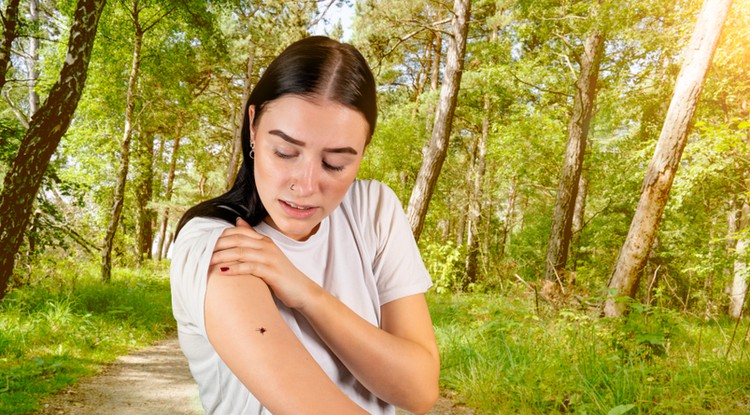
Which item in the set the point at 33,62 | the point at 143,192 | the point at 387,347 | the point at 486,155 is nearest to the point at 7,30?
the point at 387,347

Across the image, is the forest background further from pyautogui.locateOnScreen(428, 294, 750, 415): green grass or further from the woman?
the woman

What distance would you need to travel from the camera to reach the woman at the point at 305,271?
875 mm

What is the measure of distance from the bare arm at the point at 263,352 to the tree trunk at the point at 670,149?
534cm

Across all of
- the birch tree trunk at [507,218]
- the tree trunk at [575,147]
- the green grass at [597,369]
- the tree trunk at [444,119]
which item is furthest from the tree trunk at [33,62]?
the birch tree trunk at [507,218]

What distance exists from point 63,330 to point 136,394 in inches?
72.1

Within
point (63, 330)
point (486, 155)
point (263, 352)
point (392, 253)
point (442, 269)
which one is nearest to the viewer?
point (263, 352)

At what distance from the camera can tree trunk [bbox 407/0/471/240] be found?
8.27 metres

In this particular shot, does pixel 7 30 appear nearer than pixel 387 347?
No

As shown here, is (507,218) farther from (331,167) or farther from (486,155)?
(331,167)

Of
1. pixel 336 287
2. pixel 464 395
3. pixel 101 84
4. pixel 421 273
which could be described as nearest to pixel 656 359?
pixel 464 395

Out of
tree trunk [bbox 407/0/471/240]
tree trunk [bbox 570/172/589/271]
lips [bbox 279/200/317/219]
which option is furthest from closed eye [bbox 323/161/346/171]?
tree trunk [bbox 570/172/589/271]

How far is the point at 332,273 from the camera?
4.09 ft

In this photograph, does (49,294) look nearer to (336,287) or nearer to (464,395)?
(464,395)

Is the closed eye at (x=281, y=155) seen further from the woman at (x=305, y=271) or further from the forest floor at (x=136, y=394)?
the forest floor at (x=136, y=394)
